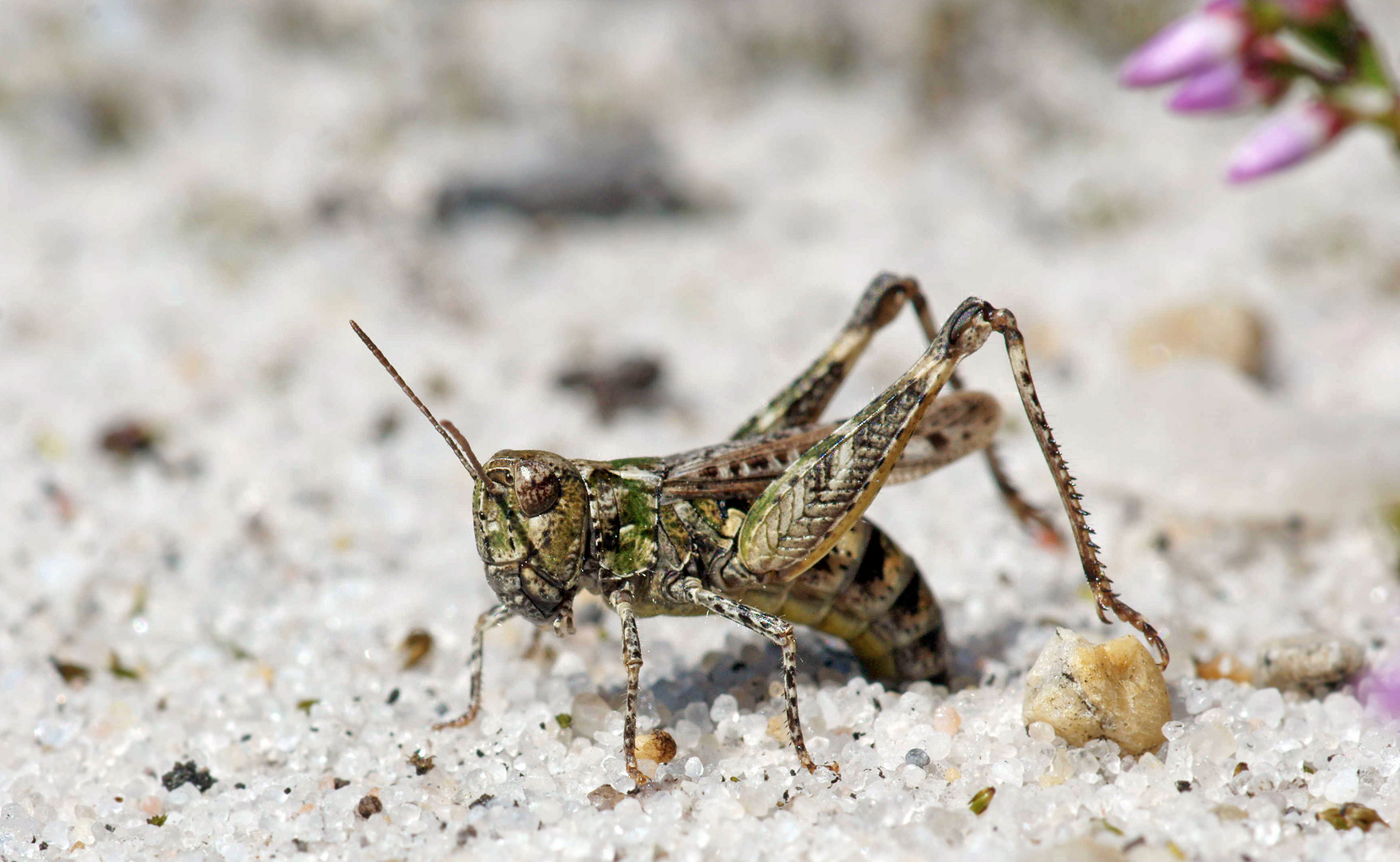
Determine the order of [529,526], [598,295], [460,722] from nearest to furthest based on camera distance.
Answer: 1. [529,526]
2. [460,722]
3. [598,295]

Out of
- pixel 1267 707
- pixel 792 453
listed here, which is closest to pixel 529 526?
pixel 792 453

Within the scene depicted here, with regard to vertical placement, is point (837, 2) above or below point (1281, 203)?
above

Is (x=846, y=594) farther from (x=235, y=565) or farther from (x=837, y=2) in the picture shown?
(x=837, y=2)

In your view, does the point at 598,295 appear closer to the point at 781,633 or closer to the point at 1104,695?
the point at 781,633

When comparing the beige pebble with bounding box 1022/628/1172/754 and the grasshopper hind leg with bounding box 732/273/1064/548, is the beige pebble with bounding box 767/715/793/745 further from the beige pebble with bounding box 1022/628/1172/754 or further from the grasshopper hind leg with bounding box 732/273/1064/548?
the grasshopper hind leg with bounding box 732/273/1064/548

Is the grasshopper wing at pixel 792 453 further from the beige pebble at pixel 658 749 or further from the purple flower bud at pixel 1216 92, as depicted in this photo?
the purple flower bud at pixel 1216 92

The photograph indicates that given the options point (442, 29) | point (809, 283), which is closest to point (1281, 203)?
point (809, 283)
